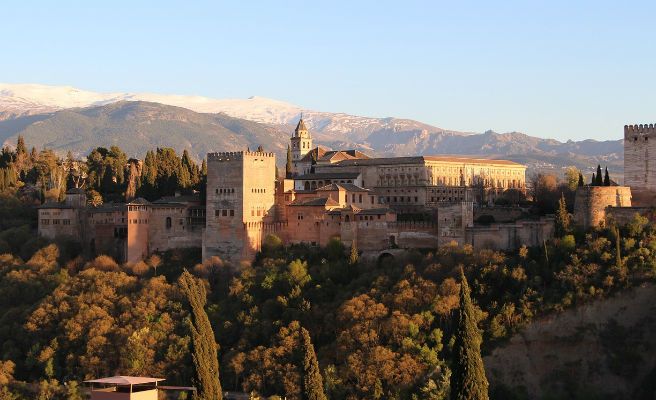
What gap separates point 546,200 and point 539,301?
41.4 ft

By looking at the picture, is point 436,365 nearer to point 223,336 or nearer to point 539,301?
point 539,301

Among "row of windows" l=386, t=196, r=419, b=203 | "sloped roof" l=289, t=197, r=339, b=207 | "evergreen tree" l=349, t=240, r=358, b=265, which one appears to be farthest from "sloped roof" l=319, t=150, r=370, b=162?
"evergreen tree" l=349, t=240, r=358, b=265

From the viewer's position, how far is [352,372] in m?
42.7

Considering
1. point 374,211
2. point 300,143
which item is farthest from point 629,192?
point 300,143

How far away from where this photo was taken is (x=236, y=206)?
5247cm

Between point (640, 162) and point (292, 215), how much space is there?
15631 mm

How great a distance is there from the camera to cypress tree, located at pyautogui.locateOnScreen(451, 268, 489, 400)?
112ft

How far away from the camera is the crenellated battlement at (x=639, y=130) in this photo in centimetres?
4966

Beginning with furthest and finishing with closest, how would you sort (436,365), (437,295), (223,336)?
(223,336) < (437,295) < (436,365)

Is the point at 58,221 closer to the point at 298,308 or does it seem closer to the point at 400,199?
the point at 298,308

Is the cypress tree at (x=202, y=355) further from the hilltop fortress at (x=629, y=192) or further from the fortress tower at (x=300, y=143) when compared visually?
the fortress tower at (x=300, y=143)

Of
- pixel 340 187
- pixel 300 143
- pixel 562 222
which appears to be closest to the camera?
pixel 562 222

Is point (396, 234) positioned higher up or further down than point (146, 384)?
higher up

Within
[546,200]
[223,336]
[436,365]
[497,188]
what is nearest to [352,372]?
[436,365]
